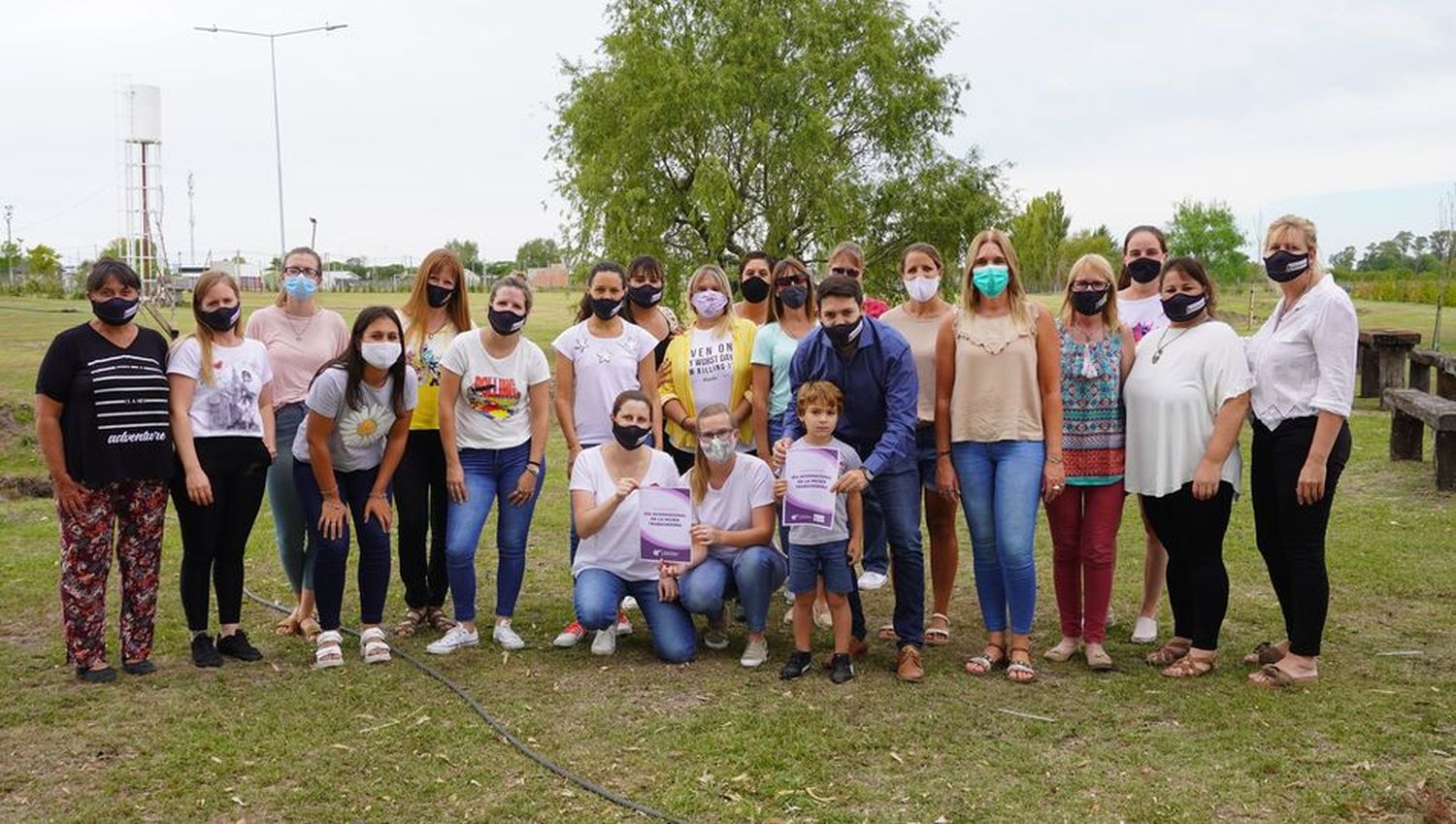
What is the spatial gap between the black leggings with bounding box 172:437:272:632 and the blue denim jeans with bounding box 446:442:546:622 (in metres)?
0.94

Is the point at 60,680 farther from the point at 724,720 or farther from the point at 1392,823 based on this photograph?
the point at 1392,823

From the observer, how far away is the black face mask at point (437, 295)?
6.24 m

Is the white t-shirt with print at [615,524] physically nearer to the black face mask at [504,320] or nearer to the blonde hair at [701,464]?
the blonde hair at [701,464]

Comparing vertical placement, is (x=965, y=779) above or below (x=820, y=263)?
below

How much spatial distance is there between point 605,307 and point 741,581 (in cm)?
157

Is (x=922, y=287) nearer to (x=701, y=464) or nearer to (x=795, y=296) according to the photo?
(x=795, y=296)

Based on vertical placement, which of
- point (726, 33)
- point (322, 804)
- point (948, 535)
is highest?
point (726, 33)


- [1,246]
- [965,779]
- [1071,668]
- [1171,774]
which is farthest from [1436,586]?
[1,246]

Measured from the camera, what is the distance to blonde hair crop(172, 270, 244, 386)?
18.3ft

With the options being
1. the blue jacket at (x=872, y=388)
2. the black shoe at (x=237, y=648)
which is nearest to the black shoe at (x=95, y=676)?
the black shoe at (x=237, y=648)

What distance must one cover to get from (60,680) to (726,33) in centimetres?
2277

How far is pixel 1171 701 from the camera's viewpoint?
507 centimetres

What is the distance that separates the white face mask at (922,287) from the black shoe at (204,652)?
3761 mm

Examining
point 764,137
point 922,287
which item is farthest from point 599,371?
point 764,137
